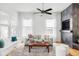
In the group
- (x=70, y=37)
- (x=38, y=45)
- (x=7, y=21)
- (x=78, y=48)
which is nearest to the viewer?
(x=7, y=21)

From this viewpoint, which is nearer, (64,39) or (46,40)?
(46,40)

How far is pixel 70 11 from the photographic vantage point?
3.94 meters

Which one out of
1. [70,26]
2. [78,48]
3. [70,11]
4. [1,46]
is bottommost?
[78,48]

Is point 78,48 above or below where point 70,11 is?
below

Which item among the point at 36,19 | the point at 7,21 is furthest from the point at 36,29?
the point at 7,21

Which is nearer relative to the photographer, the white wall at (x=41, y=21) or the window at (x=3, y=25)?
the window at (x=3, y=25)

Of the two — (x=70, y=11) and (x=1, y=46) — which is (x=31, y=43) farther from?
(x=1, y=46)

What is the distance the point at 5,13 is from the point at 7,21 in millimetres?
198

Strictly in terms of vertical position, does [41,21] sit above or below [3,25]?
above

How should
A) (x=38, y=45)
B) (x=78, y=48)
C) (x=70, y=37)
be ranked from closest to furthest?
(x=78, y=48), (x=38, y=45), (x=70, y=37)

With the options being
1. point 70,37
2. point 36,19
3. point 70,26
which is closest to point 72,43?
point 70,37

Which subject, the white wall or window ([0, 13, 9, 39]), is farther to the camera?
the white wall

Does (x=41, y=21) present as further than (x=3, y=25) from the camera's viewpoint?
Yes

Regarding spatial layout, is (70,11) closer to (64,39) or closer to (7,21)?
(64,39)
